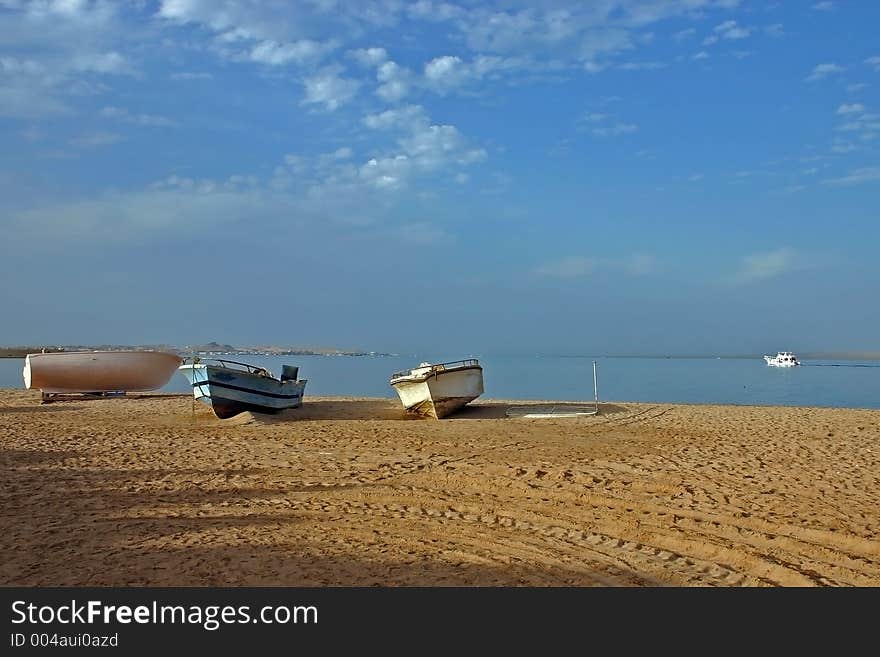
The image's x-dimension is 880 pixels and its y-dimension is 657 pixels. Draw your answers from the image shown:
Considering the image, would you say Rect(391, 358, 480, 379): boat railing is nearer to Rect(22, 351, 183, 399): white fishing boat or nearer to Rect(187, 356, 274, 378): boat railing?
Rect(187, 356, 274, 378): boat railing

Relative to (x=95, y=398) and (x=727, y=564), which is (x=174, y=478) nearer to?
(x=727, y=564)

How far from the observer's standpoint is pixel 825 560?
241 inches

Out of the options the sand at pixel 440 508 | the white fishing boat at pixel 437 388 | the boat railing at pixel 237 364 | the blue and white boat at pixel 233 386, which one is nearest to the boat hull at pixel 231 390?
the blue and white boat at pixel 233 386

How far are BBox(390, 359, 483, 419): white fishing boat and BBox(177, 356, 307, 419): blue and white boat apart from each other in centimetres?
351

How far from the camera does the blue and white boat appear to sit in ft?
59.0

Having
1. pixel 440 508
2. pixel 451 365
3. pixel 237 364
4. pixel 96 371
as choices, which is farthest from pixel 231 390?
pixel 440 508

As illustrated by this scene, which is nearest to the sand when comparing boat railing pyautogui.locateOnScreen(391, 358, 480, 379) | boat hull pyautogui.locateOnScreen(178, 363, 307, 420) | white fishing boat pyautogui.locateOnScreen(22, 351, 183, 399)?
boat hull pyautogui.locateOnScreen(178, 363, 307, 420)

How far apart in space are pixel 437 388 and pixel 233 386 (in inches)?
222

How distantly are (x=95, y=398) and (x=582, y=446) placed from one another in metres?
20.1

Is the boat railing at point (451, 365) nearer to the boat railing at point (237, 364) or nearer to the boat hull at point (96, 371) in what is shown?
the boat railing at point (237, 364)

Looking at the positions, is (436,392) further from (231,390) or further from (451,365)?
(231,390)
